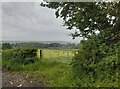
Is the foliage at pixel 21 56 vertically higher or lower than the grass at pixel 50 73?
higher

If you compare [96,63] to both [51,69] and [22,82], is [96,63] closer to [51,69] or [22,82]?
[22,82]

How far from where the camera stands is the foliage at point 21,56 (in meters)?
17.1

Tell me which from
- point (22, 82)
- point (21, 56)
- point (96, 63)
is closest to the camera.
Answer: point (96, 63)

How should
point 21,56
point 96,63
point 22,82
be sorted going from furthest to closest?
point 21,56, point 22,82, point 96,63

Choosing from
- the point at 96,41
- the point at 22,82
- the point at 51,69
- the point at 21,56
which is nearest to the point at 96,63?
the point at 96,41

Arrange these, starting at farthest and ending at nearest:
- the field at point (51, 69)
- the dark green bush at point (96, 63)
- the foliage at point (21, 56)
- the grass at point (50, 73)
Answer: the foliage at point (21, 56), the field at point (51, 69), the grass at point (50, 73), the dark green bush at point (96, 63)

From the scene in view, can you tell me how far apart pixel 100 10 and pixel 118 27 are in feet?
2.94

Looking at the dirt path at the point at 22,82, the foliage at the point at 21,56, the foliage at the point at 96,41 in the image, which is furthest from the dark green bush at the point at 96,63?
the foliage at the point at 21,56

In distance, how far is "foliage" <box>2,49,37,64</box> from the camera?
17062mm

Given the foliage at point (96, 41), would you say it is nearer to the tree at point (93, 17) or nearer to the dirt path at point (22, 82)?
the tree at point (93, 17)

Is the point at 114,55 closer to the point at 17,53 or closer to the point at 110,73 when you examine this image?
the point at 110,73

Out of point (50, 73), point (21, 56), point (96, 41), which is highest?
point (96, 41)

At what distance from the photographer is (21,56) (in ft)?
57.1

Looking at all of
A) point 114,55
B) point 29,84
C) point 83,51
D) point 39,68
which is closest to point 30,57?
point 39,68
